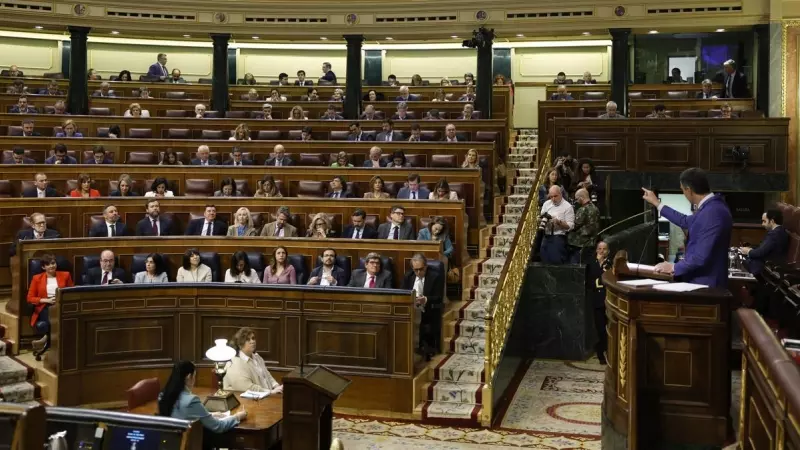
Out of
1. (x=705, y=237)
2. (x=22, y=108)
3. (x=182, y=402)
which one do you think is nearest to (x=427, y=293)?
(x=182, y=402)

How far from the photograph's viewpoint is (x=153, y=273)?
743cm

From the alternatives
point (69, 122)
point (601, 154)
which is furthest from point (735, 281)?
point (69, 122)

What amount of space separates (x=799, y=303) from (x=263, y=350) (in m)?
3.68

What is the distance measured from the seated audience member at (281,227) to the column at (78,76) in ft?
19.7

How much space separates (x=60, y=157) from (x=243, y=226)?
9.08 feet

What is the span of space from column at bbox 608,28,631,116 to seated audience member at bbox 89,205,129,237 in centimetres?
715

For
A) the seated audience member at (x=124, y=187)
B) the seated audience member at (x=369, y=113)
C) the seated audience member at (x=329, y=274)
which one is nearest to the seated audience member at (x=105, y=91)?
the seated audience member at (x=369, y=113)

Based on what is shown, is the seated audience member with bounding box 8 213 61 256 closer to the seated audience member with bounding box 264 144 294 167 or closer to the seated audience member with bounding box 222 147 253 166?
the seated audience member with bounding box 222 147 253 166

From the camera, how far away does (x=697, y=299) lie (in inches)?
157

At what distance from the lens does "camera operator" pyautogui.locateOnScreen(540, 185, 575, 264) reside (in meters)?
8.55

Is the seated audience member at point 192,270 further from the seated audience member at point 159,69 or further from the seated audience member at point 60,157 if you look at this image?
the seated audience member at point 159,69

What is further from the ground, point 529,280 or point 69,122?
point 69,122

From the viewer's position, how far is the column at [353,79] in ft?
44.9

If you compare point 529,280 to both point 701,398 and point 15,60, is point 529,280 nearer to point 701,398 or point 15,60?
point 701,398
